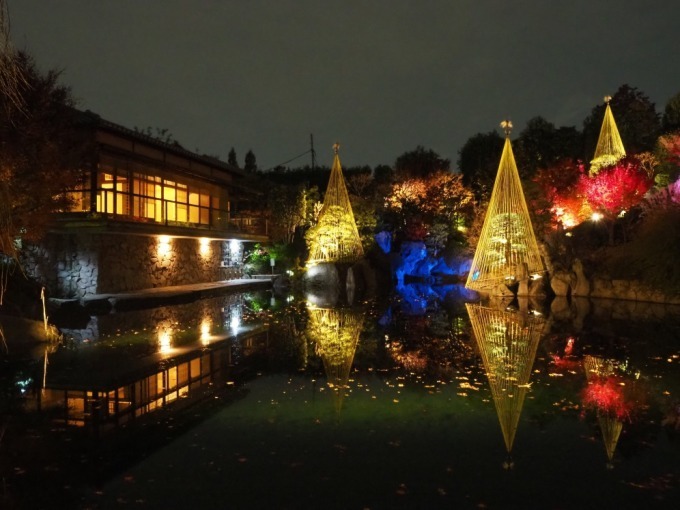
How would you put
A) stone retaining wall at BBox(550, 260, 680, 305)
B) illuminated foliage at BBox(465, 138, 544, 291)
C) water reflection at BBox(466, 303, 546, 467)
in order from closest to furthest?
water reflection at BBox(466, 303, 546, 467), stone retaining wall at BBox(550, 260, 680, 305), illuminated foliage at BBox(465, 138, 544, 291)

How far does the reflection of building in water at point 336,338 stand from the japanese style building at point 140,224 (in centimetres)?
706

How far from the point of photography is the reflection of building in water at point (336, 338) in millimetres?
7484

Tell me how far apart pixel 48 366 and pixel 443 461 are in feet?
21.1

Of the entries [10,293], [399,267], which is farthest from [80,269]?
[399,267]

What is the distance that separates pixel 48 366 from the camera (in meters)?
7.93

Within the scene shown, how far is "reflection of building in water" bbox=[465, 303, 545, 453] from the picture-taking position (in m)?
5.98

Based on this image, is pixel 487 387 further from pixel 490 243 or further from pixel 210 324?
pixel 490 243

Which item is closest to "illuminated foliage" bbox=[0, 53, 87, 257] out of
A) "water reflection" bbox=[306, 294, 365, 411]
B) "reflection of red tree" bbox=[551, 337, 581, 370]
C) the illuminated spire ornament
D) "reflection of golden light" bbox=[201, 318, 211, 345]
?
"reflection of golden light" bbox=[201, 318, 211, 345]

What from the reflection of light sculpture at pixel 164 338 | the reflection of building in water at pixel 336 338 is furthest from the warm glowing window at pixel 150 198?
the reflection of building in water at pixel 336 338

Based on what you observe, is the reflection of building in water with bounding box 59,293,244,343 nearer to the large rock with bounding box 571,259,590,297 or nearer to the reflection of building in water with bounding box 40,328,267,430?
the reflection of building in water with bounding box 40,328,267,430

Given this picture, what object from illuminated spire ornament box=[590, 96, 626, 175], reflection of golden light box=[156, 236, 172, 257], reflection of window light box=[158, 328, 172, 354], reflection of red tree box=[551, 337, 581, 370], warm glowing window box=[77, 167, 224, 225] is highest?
illuminated spire ornament box=[590, 96, 626, 175]

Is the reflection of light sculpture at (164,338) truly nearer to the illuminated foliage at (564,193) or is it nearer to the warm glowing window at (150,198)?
the warm glowing window at (150,198)

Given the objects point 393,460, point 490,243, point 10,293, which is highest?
point 490,243

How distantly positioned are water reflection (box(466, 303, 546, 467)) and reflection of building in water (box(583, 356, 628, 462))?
818mm
